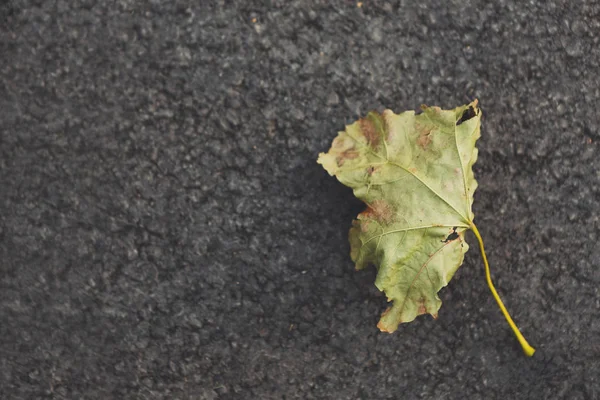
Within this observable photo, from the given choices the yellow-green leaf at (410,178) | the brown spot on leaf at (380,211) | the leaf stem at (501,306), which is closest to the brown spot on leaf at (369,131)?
the yellow-green leaf at (410,178)

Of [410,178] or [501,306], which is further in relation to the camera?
[501,306]

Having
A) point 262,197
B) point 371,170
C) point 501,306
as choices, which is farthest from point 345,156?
point 501,306

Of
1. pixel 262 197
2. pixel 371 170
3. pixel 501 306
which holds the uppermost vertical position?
pixel 371 170

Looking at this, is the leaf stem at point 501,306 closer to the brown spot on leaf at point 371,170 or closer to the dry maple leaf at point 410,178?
the dry maple leaf at point 410,178

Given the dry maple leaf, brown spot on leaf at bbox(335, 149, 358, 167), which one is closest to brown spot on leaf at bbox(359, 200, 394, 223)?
the dry maple leaf

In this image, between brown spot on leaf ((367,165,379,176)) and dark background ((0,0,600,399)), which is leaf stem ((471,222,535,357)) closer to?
dark background ((0,0,600,399))

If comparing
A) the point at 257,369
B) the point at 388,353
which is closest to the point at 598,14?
the point at 388,353

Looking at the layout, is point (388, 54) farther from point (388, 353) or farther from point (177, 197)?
point (388, 353)

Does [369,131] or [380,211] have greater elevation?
[369,131]

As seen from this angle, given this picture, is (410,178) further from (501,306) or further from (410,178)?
(501,306)
